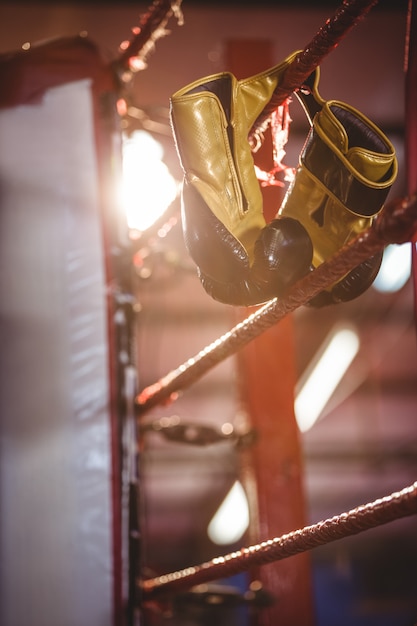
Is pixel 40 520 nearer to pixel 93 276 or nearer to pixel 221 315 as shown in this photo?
pixel 93 276

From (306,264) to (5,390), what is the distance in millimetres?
961

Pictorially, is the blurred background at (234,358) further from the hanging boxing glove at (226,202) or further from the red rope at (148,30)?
the hanging boxing glove at (226,202)

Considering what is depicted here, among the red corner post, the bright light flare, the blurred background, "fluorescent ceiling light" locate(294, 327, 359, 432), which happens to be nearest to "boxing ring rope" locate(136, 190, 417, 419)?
the blurred background

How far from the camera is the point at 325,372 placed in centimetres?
626

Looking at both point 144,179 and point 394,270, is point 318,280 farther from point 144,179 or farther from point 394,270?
point 394,270

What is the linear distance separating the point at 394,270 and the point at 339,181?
3.98 meters

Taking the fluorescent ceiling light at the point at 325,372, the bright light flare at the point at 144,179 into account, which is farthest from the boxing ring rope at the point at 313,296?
the fluorescent ceiling light at the point at 325,372

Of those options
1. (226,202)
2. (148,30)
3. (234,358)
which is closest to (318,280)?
(226,202)

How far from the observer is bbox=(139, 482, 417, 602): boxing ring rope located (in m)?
0.76

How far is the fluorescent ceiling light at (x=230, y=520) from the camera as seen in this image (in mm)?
7895

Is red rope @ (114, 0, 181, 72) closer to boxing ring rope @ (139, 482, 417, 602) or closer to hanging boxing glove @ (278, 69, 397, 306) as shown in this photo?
hanging boxing glove @ (278, 69, 397, 306)

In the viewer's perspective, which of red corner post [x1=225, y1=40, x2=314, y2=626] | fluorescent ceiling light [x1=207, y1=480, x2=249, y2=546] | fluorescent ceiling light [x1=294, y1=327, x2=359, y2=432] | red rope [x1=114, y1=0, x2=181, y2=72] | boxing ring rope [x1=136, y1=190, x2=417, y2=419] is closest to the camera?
boxing ring rope [x1=136, y1=190, x2=417, y2=419]

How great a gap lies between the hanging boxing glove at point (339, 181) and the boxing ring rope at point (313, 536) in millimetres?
344

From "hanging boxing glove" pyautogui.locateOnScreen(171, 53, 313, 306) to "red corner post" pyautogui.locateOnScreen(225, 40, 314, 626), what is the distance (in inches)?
46.2
